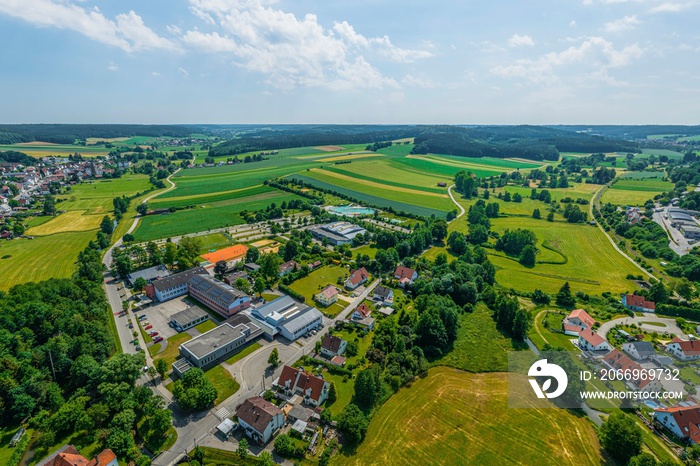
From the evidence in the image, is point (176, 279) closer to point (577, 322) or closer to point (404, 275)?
point (404, 275)

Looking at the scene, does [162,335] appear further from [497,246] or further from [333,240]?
[497,246]

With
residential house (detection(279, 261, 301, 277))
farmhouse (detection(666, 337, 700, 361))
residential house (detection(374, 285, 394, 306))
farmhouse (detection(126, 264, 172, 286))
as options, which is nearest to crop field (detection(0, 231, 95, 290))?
farmhouse (detection(126, 264, 172, 286))

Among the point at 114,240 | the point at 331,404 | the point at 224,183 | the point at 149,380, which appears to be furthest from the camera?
the point at 224,183

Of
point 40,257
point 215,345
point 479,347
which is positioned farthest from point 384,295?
point 40,257

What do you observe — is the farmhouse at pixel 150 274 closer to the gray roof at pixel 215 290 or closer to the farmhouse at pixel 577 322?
the gray roof at pixel 215 290

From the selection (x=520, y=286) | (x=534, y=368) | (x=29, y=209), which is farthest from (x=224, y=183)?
(x=534, y=368)

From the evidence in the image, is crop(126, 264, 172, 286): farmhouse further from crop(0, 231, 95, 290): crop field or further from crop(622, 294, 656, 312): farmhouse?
crop(622, 294, 656, 312): farmhouse
